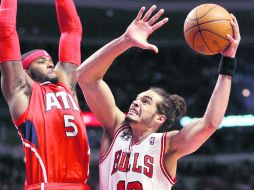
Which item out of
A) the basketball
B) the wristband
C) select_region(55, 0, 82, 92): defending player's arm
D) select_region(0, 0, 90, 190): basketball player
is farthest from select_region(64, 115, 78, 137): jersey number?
the wristband

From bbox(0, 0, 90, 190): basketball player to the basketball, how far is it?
3.54 ft

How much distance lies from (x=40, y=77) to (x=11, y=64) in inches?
22.3

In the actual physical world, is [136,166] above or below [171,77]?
above

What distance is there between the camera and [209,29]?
3.83 m

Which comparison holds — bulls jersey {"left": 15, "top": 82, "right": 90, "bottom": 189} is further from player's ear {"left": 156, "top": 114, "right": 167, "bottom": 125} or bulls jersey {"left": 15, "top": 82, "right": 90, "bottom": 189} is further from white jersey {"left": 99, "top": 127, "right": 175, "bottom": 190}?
player's ear {"left": 156, "top": 114, "right": 167, "bottom": 125}

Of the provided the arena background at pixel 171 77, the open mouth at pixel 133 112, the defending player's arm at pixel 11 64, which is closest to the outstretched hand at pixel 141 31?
the open mouth at pixel 133 112

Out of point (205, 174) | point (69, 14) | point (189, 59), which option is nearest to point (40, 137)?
point (69, 14)

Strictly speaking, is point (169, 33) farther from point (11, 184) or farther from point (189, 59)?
point (11, 184)

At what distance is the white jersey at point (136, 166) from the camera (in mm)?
3814

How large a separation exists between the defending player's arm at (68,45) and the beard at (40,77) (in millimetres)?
58

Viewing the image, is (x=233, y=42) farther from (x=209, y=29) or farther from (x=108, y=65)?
(x=108, y=65)

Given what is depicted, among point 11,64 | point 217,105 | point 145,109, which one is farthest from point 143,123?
point 11,64

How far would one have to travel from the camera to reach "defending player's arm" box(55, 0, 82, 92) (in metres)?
4.52

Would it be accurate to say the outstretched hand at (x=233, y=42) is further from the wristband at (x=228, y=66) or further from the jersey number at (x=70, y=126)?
the jersey number at (x=70, y=126)
